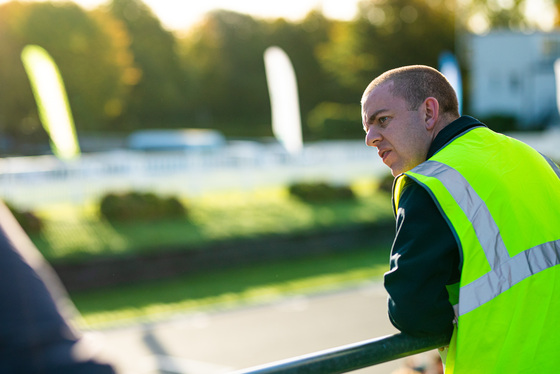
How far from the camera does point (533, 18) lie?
183 ft

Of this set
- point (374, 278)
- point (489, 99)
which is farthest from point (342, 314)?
point (489, 99)

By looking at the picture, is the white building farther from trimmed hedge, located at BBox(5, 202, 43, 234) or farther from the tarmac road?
trimmed hedge, located at BBox(5, 202, 43, 234)

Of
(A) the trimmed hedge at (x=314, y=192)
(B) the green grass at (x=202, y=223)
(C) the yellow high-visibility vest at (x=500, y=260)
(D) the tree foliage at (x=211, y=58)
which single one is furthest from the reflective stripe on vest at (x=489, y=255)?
(D) the tree foliage at (x=211, y=58)

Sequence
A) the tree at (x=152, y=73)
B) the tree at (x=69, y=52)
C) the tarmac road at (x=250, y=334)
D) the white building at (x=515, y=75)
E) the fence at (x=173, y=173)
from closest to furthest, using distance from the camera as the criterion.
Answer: the tarmac road at (x=250, y=334) < the fence at (x=173, y=173) < the white building at (x=515, y=75) < the tree at (x=69, y=52) < the tree at (x=152, y=73)

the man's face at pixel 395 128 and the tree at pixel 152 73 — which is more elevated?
the tree at pixel 152 73

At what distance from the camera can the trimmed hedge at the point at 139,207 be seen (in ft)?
42.0

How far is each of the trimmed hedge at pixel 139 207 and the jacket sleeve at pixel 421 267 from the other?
11.6 metres

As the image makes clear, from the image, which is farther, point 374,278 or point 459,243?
point 374,278

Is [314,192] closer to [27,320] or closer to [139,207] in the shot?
[139,207]

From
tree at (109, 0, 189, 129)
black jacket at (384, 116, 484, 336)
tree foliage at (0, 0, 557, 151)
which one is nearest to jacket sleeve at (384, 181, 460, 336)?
black jacket at (384, 116, 484, 336)

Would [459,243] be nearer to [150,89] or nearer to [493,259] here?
[493,259]

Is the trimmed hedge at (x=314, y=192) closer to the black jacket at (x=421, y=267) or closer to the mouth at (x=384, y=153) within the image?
the mouth at (x=384, y=153)

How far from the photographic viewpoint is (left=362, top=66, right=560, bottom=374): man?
1.59 meters

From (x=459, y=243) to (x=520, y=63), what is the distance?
131 ft
